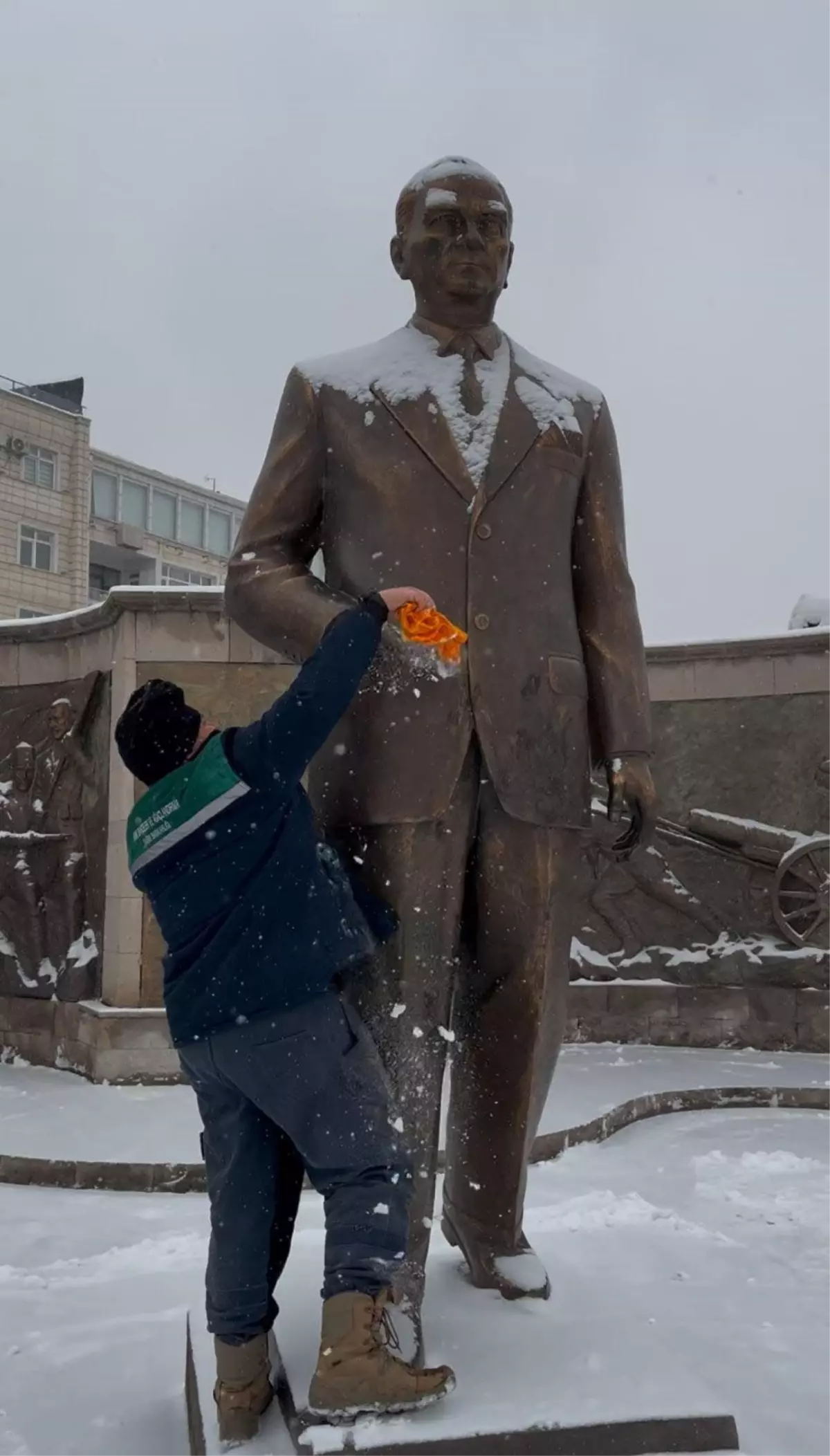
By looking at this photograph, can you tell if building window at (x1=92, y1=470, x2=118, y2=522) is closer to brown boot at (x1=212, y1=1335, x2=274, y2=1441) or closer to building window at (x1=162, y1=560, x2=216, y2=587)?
building window at (x1=162, y1=560, x2=216, y2=587)

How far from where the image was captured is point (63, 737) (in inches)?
312

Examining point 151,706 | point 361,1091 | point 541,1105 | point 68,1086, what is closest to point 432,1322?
point 541,1105

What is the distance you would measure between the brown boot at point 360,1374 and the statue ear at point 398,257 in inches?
78.9

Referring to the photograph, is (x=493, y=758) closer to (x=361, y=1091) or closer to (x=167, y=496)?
(x=361, y=1091)

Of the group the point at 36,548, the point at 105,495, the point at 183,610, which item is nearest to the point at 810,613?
the point at 183,610

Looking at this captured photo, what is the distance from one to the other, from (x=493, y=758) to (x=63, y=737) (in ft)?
20.3

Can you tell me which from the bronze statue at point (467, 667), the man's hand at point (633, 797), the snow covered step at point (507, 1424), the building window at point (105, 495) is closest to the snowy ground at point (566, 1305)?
the snow covered step at point (507, 1424)

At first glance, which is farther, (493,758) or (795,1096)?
(795,1096)

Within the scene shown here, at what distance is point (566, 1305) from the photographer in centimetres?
246

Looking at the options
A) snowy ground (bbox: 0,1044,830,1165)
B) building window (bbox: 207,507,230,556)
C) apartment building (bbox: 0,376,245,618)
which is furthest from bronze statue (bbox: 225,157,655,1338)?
building window (bbox: 207,507,230,556)

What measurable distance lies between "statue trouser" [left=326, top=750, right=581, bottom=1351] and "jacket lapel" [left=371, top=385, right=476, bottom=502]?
556mm

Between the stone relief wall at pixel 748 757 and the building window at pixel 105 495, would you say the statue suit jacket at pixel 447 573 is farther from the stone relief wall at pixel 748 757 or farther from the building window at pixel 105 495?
the building window at pixel 105 495

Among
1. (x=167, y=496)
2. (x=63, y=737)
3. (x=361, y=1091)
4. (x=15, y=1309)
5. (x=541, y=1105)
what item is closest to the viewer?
(x=361, y=1091)

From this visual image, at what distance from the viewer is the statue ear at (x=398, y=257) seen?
2.56 m
